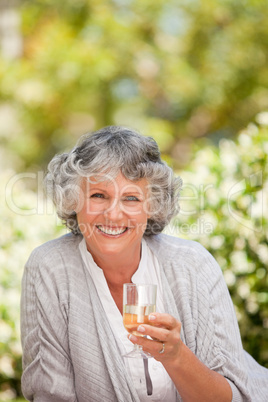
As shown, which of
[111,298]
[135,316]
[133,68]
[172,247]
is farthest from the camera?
[133,68]

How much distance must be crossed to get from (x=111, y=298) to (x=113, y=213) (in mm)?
467

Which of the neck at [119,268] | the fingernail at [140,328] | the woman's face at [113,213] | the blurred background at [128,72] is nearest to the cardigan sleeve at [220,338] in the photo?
the neck at [119,268]

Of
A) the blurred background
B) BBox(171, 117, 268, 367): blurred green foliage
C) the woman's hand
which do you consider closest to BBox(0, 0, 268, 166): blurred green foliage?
the blurred background

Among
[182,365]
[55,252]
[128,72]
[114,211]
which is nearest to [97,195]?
[114,211]

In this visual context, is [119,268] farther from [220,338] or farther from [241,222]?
[241,222]

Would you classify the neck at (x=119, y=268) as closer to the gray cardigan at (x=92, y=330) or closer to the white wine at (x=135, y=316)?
the gray cardigan at (x=92, y=330)

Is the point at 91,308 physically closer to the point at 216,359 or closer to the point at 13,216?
the point at 216,359

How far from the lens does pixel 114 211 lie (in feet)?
8.02

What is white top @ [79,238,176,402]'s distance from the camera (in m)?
2.49

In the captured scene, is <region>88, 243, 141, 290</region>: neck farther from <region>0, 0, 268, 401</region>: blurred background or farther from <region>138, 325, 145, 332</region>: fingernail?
<region>0, 0, 268, 401</region>: blurred background

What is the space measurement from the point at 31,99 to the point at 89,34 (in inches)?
73.7

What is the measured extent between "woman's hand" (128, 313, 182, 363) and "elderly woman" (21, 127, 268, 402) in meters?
0.31

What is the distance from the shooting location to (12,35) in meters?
12.0

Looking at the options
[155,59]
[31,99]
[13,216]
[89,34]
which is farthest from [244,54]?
[13,216]
